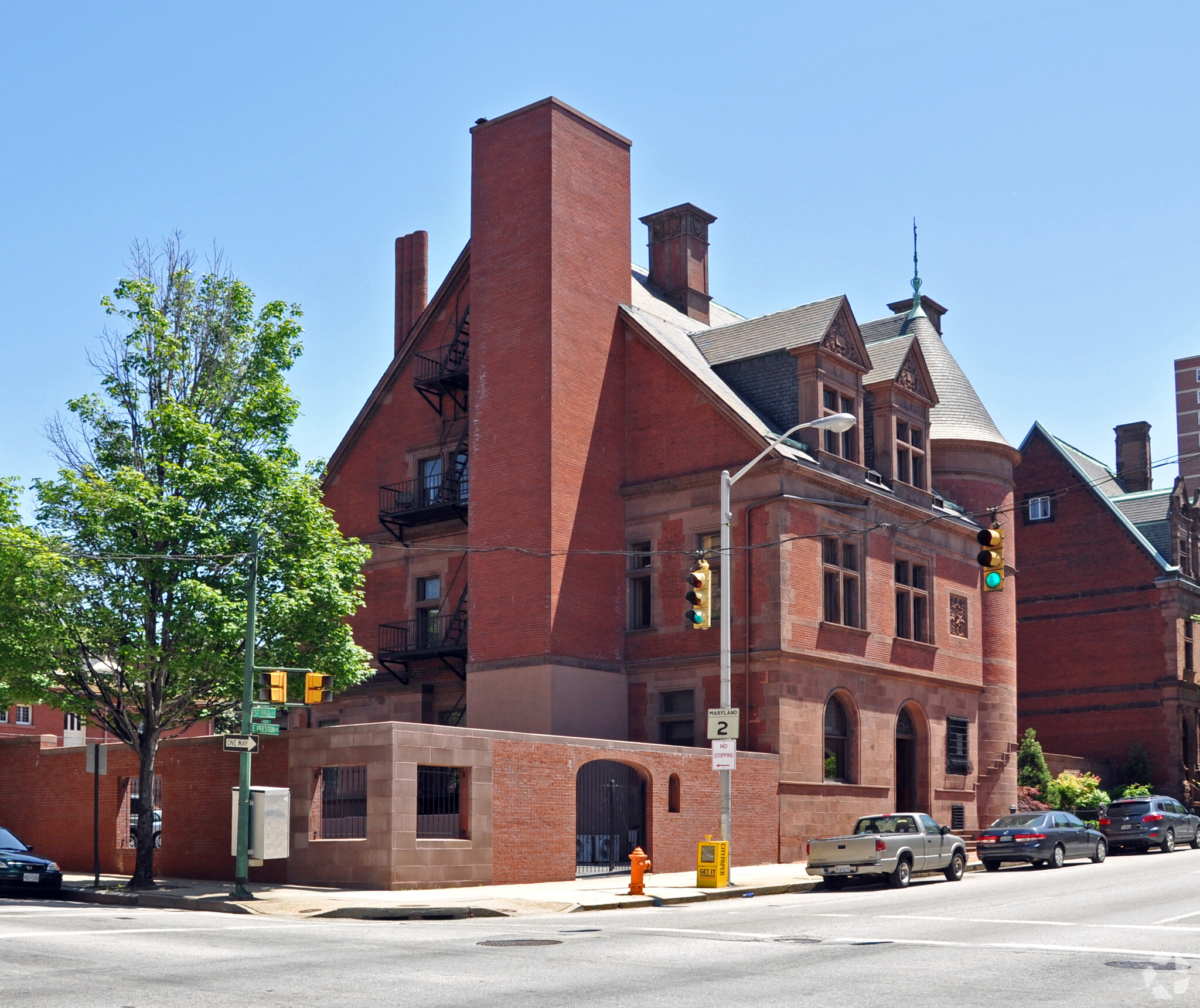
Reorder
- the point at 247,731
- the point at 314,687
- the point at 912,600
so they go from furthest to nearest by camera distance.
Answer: the point at 912,600 → the point at 247,731 → the point at 314,687

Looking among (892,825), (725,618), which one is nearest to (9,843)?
(725,618)

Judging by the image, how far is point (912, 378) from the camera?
1640 inches

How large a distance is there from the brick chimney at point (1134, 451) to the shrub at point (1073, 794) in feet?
62.1

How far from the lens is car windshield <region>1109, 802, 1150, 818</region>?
38750 millimetres

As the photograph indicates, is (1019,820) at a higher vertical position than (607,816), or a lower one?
lower

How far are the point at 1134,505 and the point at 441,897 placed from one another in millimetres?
42617

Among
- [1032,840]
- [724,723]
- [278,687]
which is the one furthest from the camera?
[1032,840]

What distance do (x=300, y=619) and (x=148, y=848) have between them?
5.22 metres

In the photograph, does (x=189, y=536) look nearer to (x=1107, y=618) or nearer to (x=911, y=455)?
(x=911, y=455)

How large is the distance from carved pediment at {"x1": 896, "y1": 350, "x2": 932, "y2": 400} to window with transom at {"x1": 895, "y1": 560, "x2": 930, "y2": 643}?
5.18 meters

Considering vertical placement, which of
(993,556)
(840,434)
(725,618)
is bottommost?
(725,618)

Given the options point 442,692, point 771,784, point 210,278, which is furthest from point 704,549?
point 210,278

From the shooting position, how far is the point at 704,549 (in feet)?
118

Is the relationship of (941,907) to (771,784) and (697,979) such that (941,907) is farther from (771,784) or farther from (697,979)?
(771,784)
